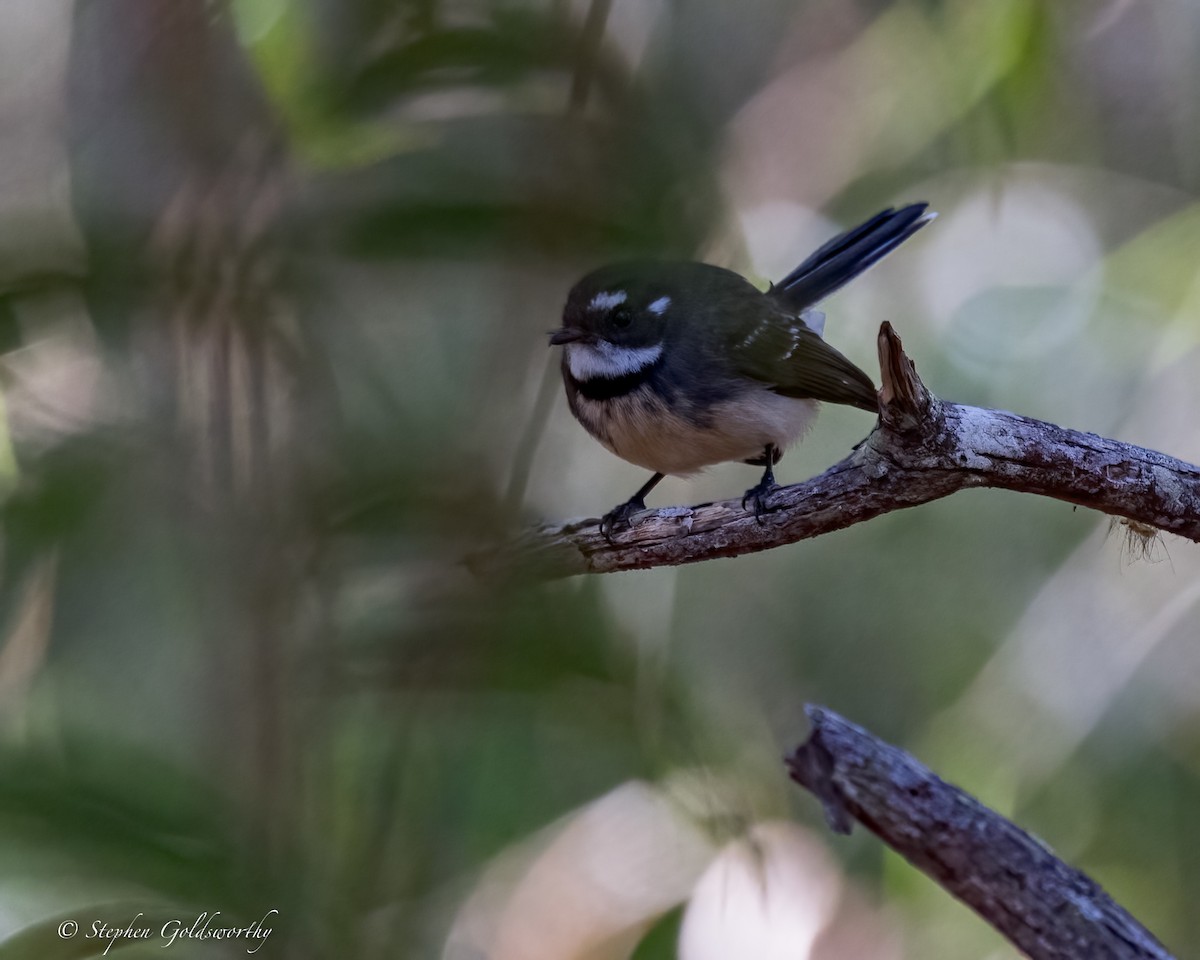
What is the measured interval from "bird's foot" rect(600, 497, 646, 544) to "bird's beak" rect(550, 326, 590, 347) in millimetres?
241

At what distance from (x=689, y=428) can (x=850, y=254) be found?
1.30ft

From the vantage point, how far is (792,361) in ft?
4.95

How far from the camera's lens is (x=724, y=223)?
1.39 metres

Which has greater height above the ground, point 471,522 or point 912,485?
point 912,485

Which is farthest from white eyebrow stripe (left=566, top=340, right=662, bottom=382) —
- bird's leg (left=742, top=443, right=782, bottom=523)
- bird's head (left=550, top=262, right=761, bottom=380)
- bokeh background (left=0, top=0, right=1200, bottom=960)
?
bird's leg (left=742, top=443, right=782, bottom=523)

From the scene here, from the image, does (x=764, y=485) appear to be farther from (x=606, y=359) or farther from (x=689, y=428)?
(x=606, y=359)

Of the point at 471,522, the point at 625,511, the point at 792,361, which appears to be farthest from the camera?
the point at 792,361

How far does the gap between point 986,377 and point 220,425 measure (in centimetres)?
126

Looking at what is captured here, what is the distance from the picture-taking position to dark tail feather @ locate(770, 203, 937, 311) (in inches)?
61.7

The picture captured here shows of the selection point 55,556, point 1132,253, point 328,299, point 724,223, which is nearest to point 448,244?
point 328,299

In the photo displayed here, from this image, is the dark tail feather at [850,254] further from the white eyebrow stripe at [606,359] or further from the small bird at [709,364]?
the white eyebrow stripe at [606,359]

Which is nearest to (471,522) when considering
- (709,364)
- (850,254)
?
(709,364)

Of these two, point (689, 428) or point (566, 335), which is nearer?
point (566, 335)

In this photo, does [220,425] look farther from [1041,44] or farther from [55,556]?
[1041,44]
